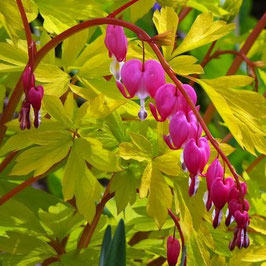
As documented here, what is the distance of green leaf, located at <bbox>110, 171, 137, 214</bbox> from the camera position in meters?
1.02

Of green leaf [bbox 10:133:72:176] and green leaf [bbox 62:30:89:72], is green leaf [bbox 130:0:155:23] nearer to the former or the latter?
green leaf [bbox 62:30:89:72]

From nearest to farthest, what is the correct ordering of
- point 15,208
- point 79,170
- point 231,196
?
point 231,196
point 79,170
point 15,208

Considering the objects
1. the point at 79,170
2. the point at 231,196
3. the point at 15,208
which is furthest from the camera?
the point at 15,208

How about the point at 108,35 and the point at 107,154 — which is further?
the point at 107,154

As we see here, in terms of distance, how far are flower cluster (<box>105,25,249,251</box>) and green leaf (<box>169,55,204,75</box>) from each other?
13 cm

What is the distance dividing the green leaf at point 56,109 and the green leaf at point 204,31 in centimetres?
20

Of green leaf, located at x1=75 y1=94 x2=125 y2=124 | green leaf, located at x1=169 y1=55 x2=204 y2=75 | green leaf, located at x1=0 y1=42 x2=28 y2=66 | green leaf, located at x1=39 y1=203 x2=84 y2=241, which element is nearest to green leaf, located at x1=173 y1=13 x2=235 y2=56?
green leaf, located at x1=169 y1=55 x2=204 y2=75

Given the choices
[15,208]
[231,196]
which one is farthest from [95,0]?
[231,196]

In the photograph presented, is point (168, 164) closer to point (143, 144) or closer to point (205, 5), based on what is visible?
point (143, 144)

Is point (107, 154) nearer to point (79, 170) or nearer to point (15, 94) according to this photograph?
point (79, 170)

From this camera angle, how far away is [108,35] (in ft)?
2.89

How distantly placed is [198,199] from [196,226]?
0.13 feet

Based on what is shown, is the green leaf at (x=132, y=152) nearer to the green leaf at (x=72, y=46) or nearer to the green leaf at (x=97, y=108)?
the green leaf at (x=97, y=108)

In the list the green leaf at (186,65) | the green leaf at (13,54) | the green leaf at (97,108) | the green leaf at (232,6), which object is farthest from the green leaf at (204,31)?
the green leaf at (232,6)
